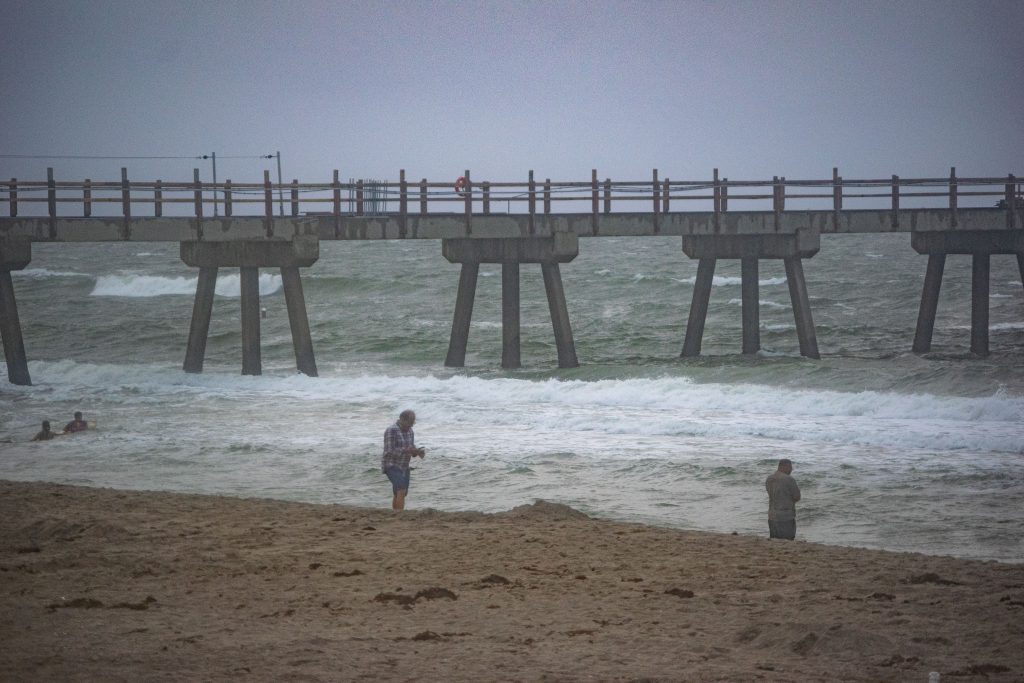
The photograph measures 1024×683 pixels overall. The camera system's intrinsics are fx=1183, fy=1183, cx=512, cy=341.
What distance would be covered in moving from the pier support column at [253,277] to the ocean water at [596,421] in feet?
2.51

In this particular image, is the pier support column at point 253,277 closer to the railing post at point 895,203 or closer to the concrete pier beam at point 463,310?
the concrete pier beam at point 463,310

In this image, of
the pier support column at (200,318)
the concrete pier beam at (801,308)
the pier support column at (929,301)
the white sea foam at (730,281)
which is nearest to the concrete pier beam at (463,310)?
the pier support column at (200,318)

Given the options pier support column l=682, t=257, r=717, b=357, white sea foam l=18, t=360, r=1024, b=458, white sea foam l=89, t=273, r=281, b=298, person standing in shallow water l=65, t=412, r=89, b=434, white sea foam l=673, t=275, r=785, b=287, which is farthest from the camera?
white sea foam l=89, t=273, r=281, b=298

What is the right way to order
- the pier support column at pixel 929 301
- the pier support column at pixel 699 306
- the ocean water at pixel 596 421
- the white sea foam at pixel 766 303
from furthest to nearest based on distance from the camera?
the white sea foam at pixel 766 303
the pier support column at pixel 929 301
the pier support column at pixel 699 306
the ocean water at pixel 596 421

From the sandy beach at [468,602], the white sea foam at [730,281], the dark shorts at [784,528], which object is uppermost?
the sandy beach at [468,602]

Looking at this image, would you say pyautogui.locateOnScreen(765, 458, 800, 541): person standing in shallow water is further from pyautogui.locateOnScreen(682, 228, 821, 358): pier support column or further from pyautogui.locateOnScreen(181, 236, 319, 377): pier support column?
pyautogui.locateOnScreen(682, 228, 821, 358): pier support column

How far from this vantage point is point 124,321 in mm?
49125

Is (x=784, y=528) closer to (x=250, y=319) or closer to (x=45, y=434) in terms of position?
(x=45, y=434)

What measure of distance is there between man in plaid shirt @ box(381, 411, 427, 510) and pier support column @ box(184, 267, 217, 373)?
582 inches

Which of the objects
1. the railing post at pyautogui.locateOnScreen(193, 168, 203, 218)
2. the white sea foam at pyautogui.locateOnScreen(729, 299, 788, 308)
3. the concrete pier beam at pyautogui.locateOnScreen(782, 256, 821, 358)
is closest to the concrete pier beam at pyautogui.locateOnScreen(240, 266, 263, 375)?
the railing post at pyautogui.locateOnScreen(193, 168, 203, 218)

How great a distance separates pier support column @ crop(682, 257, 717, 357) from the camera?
94.6ft

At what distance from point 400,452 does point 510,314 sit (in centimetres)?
1501

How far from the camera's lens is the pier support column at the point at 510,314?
26.8 meters

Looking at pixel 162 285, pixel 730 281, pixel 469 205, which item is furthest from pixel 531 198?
pixel 162 285
